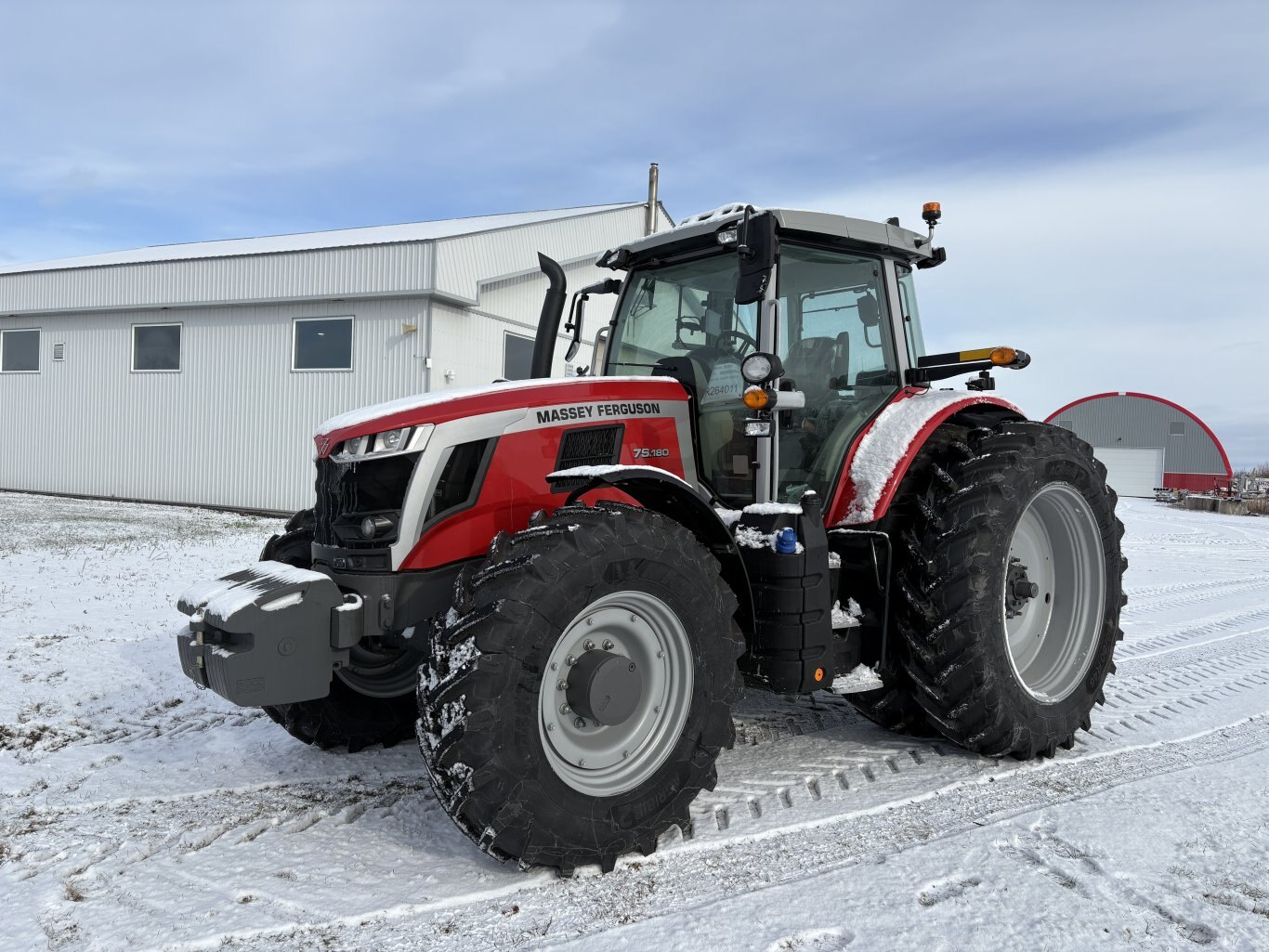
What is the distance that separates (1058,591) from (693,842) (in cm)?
249

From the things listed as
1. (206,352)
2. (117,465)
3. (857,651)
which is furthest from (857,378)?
(117,465)

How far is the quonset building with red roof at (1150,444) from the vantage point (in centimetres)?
3738

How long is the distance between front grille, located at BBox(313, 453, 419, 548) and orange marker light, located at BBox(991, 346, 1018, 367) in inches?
98.6

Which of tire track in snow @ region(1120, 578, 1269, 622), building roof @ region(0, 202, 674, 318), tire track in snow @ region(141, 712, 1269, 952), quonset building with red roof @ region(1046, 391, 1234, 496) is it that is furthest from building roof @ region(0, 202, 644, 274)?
quonset building with red roof @ region(1046, 391, 1234, 496)

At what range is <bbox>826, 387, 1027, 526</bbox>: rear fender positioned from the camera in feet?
12.2

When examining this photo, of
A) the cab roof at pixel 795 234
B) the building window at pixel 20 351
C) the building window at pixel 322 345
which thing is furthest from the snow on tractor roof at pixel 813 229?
the building window at pixel 20 351

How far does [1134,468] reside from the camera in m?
38.2

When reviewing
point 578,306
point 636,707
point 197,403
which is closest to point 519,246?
point 197,403

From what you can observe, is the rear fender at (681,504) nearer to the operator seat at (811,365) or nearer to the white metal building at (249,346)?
the operator seat at (811,365)

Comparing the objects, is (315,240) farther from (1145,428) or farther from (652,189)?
(1145,428)

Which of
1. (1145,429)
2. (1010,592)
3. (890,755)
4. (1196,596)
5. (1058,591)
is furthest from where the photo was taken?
(1145,429)

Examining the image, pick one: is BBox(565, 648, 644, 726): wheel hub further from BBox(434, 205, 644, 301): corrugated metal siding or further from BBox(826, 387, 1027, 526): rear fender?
BBox(434, 205, 644, 301): corrugated metal siding

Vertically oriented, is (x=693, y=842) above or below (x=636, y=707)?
below

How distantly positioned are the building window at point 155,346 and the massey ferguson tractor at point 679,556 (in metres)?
13.8
